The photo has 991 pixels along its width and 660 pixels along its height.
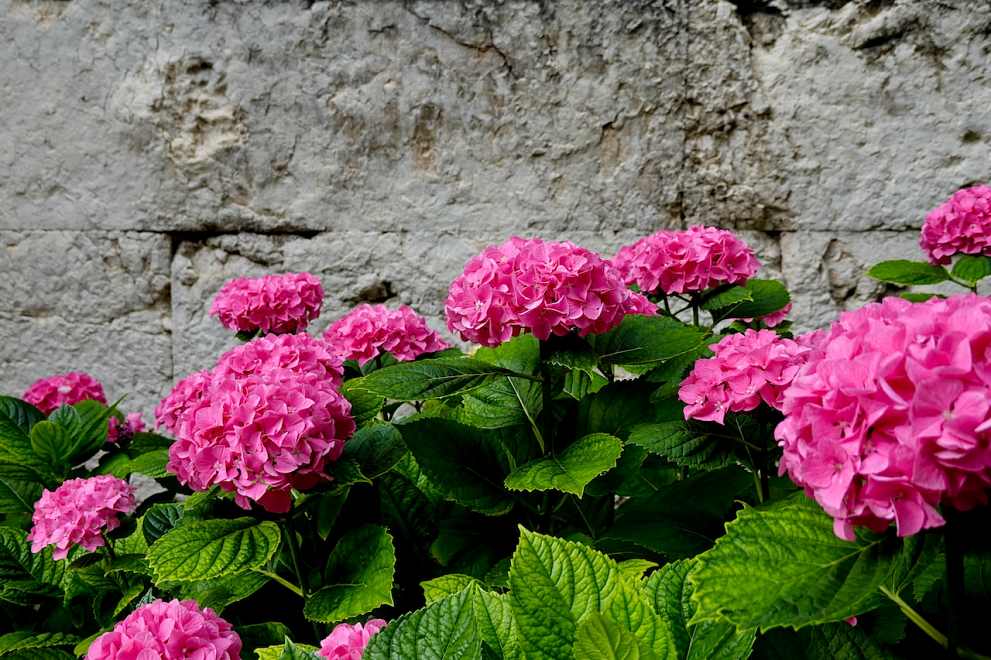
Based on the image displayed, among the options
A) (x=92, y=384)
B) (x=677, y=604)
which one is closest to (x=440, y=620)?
(x=677, y=604)

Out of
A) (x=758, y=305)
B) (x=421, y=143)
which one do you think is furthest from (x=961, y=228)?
(x=421, y=143)

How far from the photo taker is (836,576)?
58cm

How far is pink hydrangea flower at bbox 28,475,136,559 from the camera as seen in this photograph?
1333 millimetres

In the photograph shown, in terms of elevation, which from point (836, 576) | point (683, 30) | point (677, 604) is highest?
point (683, 30)

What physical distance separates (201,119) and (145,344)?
76 centimetres

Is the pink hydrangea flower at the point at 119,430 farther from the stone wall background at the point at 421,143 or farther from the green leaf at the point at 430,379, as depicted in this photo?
the green leaf at the point at 430,379

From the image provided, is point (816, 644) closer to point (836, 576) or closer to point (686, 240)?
point (836, 576)

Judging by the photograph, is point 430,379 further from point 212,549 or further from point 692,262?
point 692,262

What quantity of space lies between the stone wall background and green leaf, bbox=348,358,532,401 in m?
1.46

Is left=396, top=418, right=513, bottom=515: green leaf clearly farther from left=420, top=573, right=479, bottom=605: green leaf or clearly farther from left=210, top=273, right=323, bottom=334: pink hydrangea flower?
left=210, top=273, right=323, bottom=334: pink hydrangea flower

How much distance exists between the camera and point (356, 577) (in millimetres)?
1077

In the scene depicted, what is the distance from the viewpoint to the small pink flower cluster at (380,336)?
164 cm

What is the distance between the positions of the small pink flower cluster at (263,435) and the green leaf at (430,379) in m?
0.07

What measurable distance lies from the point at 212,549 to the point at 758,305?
40.6 inches
